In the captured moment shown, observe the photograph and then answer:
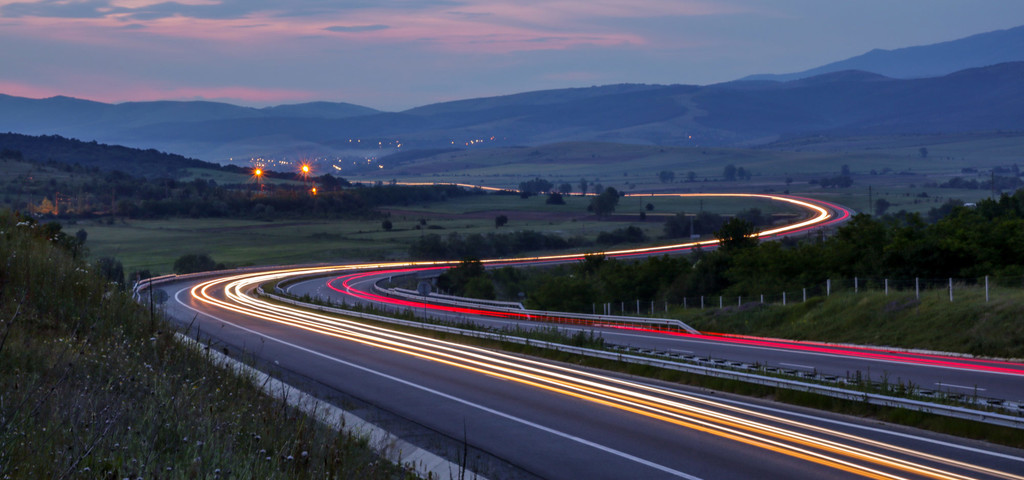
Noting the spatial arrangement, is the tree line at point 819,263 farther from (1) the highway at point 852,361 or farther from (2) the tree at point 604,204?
(2) the tree at point 604,204

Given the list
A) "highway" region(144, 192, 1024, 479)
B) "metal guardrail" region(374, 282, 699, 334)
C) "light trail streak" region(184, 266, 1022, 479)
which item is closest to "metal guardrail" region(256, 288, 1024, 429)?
"highway" region(144, 192, 1024, 479)

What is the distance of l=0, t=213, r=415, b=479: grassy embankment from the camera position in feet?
22.7

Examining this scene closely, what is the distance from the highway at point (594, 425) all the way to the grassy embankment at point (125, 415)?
101 cm

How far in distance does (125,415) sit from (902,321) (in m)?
26.9

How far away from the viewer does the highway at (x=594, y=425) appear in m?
11.3

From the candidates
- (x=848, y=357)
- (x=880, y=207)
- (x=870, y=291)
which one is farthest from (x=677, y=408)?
(x=880, y=207)

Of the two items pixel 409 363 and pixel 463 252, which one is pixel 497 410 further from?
pixel 463 252

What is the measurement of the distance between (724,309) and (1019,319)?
1755 centimetres

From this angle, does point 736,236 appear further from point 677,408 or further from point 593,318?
point 677,408

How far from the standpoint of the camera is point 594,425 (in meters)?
14.3

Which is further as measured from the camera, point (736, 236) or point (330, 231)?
point (330, 231)

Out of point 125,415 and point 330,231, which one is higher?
point 125,415

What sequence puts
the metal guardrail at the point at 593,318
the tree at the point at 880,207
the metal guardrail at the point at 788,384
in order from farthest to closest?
the tree at the point at 880,207 < the metal guardrail at the point at 593,318 < the metal guardrail at the point at 788,384

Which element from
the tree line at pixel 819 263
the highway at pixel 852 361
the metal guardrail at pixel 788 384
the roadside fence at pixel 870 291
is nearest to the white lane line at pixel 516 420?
the metal guardrail at pixel 788 384
